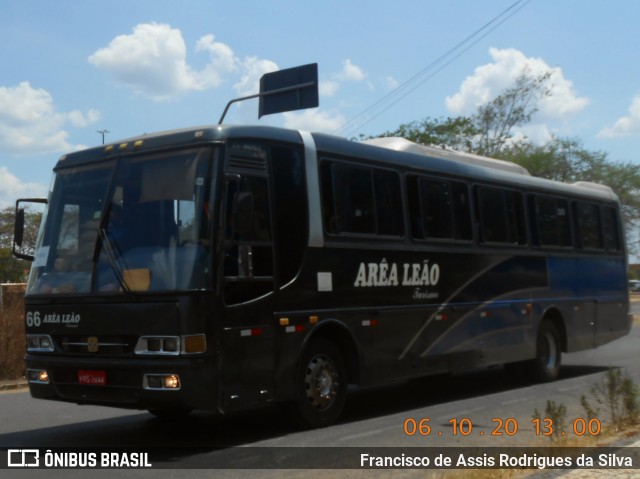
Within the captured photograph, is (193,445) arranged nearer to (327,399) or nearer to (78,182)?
(327,399)

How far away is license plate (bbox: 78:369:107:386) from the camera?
918 cm

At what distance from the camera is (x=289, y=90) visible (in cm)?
2308

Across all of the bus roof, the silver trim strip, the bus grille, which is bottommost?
the bus grille

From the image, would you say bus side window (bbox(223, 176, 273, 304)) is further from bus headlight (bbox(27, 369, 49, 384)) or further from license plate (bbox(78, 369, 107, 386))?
bus headlight (bbox(27, 369, 49, 384))

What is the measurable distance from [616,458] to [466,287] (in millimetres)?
5959

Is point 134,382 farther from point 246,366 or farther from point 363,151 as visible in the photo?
point 363,151

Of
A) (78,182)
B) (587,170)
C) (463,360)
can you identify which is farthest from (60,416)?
(587,170)

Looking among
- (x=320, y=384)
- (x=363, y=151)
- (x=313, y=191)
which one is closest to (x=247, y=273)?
(x=313, y=191)

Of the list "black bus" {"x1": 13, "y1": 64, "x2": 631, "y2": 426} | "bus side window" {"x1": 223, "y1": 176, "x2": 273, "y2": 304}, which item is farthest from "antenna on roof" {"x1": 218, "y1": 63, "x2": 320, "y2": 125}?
"bus side window" {"x1": 223, "y1": 176, "x2": 273, "y2": 304}

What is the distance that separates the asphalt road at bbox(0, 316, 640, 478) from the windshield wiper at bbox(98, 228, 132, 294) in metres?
1.73

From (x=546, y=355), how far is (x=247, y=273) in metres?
7.97

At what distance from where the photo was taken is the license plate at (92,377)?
918 cm

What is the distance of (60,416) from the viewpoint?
39.8ft

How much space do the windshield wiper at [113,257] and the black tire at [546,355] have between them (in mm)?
8365
